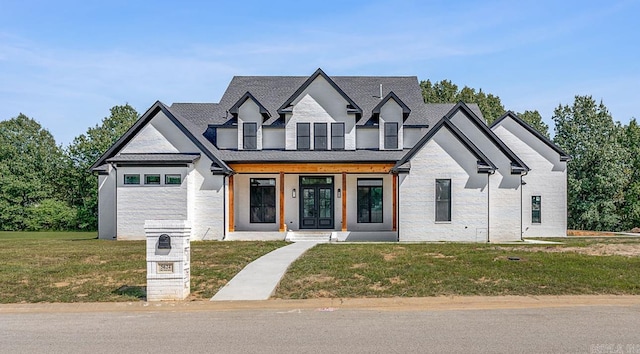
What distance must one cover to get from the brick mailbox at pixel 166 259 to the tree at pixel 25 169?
151 feet

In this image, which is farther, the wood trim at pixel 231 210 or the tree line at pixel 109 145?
the tree line at pixel 109 145

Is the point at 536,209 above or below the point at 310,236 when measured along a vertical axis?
above

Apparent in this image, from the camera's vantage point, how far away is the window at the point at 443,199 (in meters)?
24.1

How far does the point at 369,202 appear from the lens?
28.2 meters

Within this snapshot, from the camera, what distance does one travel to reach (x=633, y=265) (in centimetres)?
1421

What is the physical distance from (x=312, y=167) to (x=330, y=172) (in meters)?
0.96

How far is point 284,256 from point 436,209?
9.81 metres

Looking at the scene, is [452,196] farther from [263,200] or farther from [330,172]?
[263,200]

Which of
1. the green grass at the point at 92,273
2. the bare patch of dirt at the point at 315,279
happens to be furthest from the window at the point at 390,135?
the bare patch of dirt at the point at 315,279

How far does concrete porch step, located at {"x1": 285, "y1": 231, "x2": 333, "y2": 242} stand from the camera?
25.2 m

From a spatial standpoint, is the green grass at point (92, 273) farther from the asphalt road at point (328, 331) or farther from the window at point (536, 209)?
the window at point (536, 209)

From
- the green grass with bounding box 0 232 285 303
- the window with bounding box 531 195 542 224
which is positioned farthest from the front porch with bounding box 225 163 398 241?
the green grass with bounding box 0 232 285 303

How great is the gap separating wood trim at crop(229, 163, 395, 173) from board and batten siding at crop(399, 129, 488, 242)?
258 centimetres

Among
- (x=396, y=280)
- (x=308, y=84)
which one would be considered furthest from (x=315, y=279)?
(x=308, y=84)
